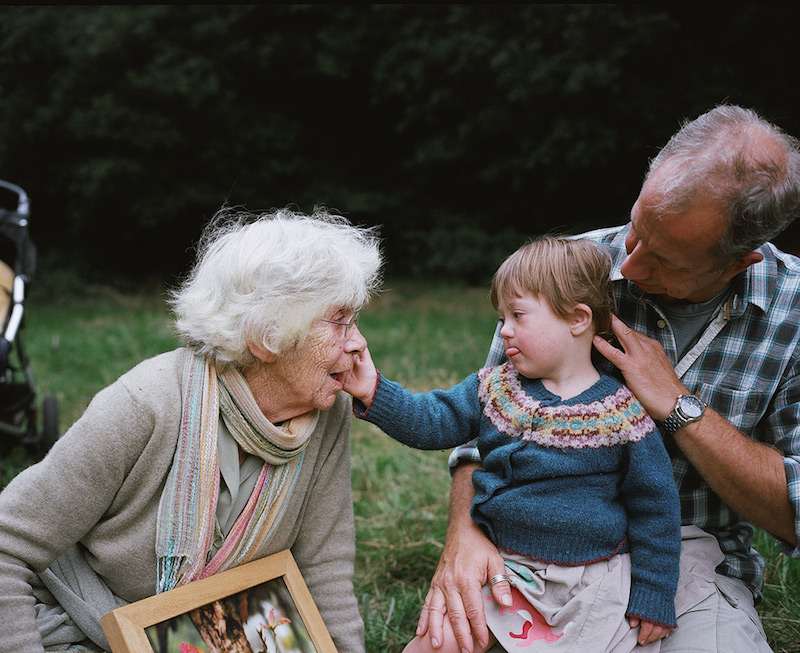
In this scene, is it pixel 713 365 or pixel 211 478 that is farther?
pixel 713 365

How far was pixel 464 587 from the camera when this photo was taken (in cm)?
204

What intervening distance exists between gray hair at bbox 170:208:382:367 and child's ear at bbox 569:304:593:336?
546mm

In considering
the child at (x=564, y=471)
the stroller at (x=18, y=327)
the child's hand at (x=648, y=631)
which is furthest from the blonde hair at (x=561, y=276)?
the stroller at (x=18, y=327)

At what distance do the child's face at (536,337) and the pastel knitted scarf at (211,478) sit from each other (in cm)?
58

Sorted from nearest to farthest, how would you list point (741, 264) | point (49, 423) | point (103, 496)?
point (103, 496) < point (741, 264) < point (49, 423)

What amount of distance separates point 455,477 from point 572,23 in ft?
30.9

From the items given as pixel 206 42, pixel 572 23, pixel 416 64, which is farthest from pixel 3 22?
pixel 572 23

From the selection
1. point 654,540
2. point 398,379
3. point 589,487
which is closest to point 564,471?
point 589,487

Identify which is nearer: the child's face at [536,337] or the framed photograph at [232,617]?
the framed photograph at [232,617]

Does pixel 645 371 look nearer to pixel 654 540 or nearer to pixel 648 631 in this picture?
pixel 654 540

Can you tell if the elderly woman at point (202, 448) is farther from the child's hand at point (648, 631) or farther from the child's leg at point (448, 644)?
the child's hand at point (648, 631)

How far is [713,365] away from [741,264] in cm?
30

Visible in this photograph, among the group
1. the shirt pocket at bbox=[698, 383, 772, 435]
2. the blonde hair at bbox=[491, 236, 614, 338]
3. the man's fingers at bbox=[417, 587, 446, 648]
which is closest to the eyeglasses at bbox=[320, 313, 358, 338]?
the blonde hair at bbox=[491, 236, 614, 338]

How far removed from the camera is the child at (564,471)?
1941mm
